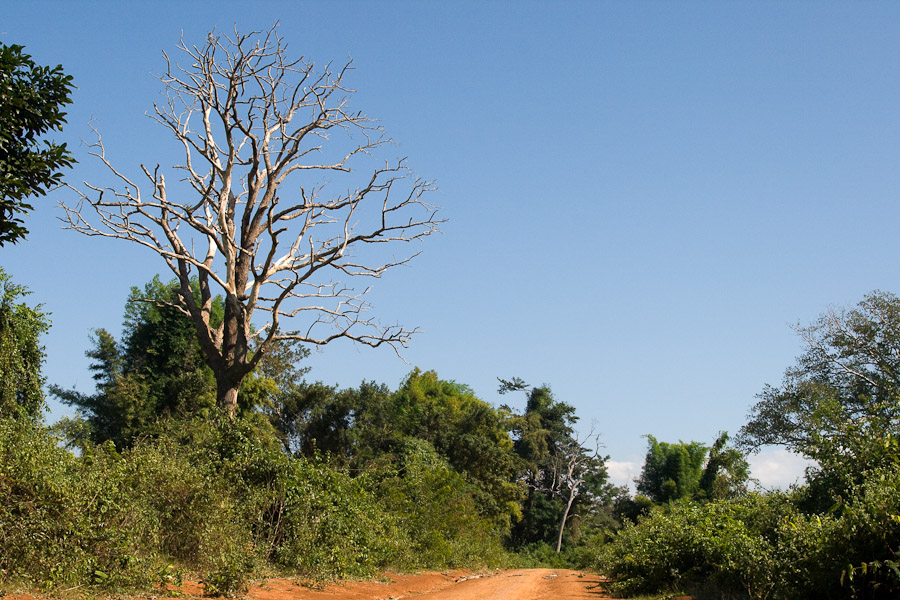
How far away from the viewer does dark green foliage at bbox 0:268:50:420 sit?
56.3 feet

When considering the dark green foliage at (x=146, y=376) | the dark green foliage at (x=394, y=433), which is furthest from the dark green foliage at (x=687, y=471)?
the dark green foliage at (x=146, y=376)

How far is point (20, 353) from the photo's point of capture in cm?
1797

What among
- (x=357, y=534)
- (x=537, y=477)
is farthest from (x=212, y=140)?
(x=537, y=477)

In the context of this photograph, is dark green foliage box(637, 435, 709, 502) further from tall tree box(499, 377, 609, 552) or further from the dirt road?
the dirt road

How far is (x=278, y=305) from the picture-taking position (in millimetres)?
17328

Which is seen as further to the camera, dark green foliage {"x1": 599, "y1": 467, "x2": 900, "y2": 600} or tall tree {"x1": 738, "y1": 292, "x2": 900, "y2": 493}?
tall tree {"x1": 738, "y1": 292, "x2": 900, "y2": 493}

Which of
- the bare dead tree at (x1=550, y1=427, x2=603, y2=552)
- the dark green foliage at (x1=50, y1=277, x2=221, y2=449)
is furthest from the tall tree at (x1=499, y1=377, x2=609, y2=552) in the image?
the dark green foliage at (x1=50, y1=277, x2=221, y2=449)

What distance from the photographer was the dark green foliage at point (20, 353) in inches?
675

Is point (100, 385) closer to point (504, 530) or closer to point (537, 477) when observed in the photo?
point (504, 530)

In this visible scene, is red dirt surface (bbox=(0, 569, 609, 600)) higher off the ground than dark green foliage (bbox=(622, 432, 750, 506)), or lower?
lower

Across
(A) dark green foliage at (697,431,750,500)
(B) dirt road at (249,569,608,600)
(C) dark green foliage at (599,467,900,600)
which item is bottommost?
(B) dirt road at (249,569,608,600)

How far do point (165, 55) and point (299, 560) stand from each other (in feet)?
43.9

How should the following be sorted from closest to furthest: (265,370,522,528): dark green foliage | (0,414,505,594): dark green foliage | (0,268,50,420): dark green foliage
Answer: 1. (0,414,505,594): dark green foliage
2. (0,268,50,420): dark green foliage
3. (265,370,522,528): dark green foliage

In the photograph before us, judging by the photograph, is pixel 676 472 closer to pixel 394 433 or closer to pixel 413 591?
pixel 394 433
